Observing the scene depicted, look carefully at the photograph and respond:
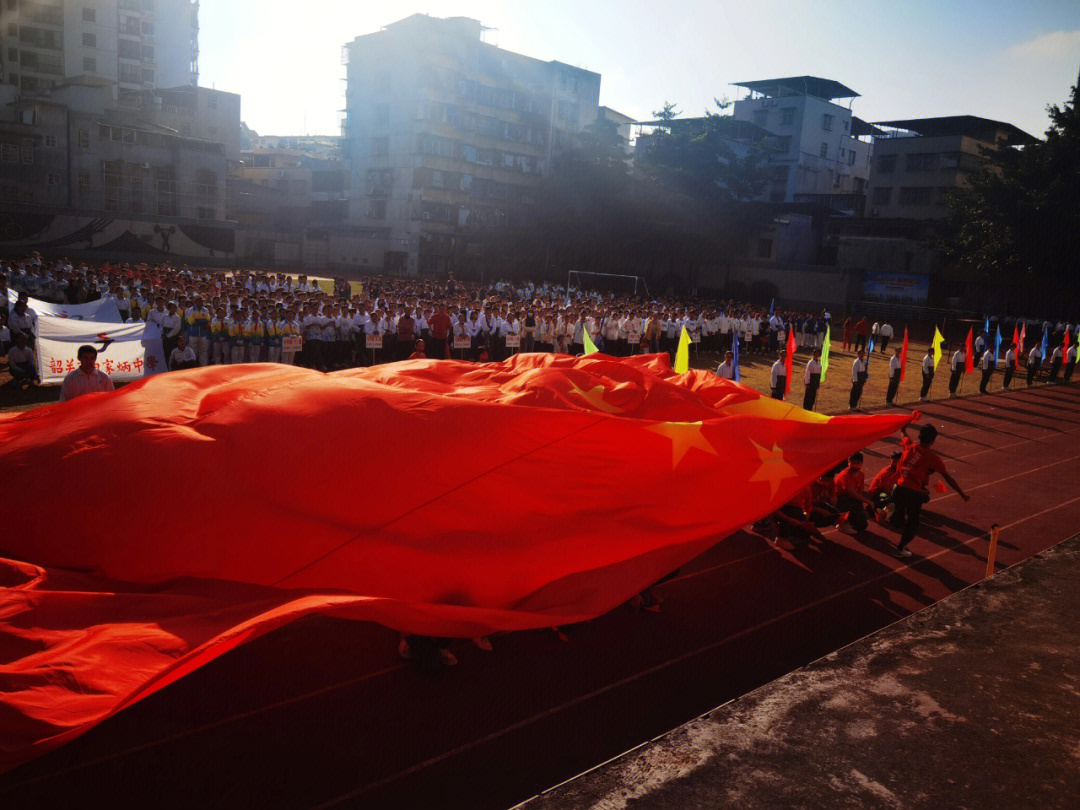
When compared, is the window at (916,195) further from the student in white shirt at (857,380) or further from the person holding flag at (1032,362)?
the student in white shirt at (857,380)

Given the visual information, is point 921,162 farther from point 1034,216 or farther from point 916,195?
point 1034,216

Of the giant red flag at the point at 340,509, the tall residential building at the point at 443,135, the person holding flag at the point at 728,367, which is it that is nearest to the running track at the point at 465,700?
the giant red flag at the point at 340,509

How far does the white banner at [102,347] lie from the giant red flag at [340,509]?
7.27 m

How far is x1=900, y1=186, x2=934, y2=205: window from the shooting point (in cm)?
5016

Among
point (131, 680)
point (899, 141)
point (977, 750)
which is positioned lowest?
point (131, 680)

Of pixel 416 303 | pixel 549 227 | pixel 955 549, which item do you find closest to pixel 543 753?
pixel 955 549

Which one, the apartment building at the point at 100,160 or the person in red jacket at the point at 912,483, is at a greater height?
the apartment building at the point at 100,160

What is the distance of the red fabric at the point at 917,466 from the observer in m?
9.20

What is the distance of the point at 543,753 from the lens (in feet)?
17.6

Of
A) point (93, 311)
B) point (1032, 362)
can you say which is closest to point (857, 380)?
point (1032, 362)

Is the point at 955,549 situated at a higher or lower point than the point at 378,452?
lower

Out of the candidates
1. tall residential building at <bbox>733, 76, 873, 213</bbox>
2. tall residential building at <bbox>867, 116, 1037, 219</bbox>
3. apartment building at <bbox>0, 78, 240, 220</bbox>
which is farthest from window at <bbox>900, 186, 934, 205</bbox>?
apartment building at <bbox>0, 78, 240, 220</bbox>

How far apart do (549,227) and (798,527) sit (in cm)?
4225

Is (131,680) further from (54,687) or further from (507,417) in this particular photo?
(507,417)
